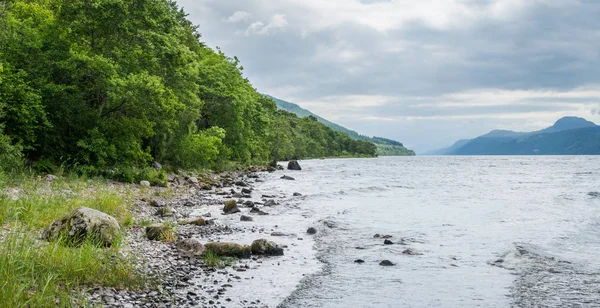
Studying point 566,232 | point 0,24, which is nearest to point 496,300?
point 566,232

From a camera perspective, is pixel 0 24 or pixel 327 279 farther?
pixel 0 24

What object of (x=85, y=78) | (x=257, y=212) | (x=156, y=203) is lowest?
(x=257, y=212)

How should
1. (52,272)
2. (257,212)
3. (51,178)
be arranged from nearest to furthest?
(52,272) < (51,178) < (257,212)

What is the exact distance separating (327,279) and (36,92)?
837 inches

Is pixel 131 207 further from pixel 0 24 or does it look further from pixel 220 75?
pixel 220 75

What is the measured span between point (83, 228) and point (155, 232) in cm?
329

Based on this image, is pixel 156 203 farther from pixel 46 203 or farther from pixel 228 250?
pixel 228 250

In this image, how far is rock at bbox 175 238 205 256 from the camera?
13011mm

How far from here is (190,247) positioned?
43.9 ft

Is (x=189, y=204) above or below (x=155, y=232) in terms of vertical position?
below

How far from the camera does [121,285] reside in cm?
907

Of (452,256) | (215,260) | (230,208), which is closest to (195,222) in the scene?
(230,208)

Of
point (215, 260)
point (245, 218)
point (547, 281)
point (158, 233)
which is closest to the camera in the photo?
point (547, 281)

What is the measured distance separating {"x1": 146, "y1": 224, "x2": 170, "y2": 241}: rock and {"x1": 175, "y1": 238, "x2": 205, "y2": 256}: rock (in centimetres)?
108
